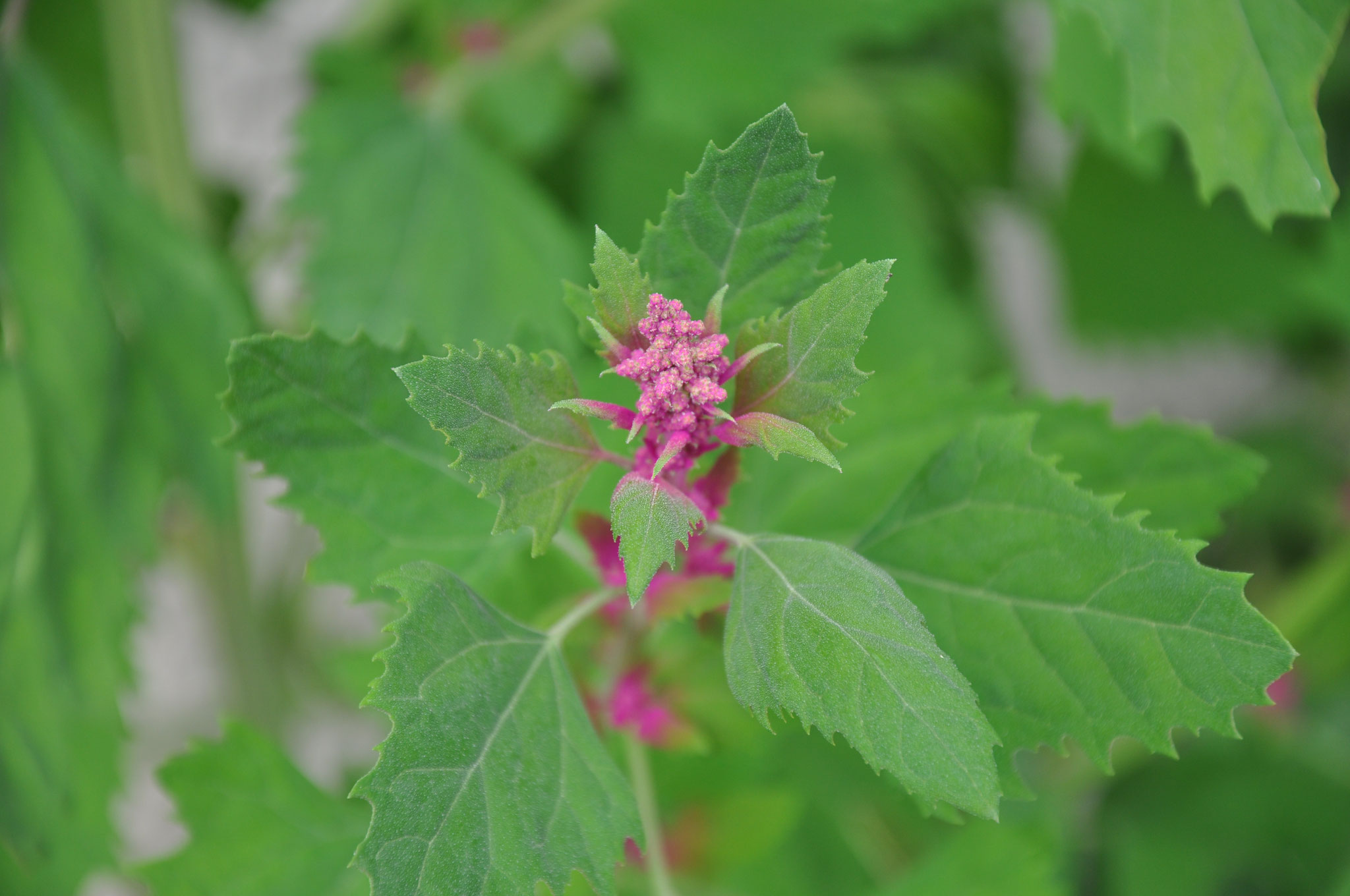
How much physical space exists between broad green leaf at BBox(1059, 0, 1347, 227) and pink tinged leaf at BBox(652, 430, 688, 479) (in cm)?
21

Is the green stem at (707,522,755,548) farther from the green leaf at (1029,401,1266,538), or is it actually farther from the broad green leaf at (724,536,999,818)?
the green leaf at (1029,401,1266,538)

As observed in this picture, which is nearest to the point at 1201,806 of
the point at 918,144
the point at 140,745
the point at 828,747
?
the point at 828,747

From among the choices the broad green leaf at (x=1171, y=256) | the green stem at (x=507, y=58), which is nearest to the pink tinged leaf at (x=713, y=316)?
the green stem at (x=507, y=58)

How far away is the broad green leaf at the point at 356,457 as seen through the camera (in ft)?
1.04

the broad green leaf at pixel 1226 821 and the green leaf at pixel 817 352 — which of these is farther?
the broad green leaf at pixel 1226 821

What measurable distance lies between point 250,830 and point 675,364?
26cm

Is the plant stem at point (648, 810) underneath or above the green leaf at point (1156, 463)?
underneath

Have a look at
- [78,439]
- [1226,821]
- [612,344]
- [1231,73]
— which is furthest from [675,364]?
[1226,821]

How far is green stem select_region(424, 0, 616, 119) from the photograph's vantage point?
0.71m

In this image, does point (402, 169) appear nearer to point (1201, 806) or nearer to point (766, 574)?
point (766, 574)

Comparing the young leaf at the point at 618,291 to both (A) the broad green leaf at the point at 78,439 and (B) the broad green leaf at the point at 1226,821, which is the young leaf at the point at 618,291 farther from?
(B) the broad green leaf at the point at 1226,821

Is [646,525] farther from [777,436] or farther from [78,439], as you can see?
[78,439]

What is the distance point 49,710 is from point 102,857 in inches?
3.6

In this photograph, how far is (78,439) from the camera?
1.77ft
